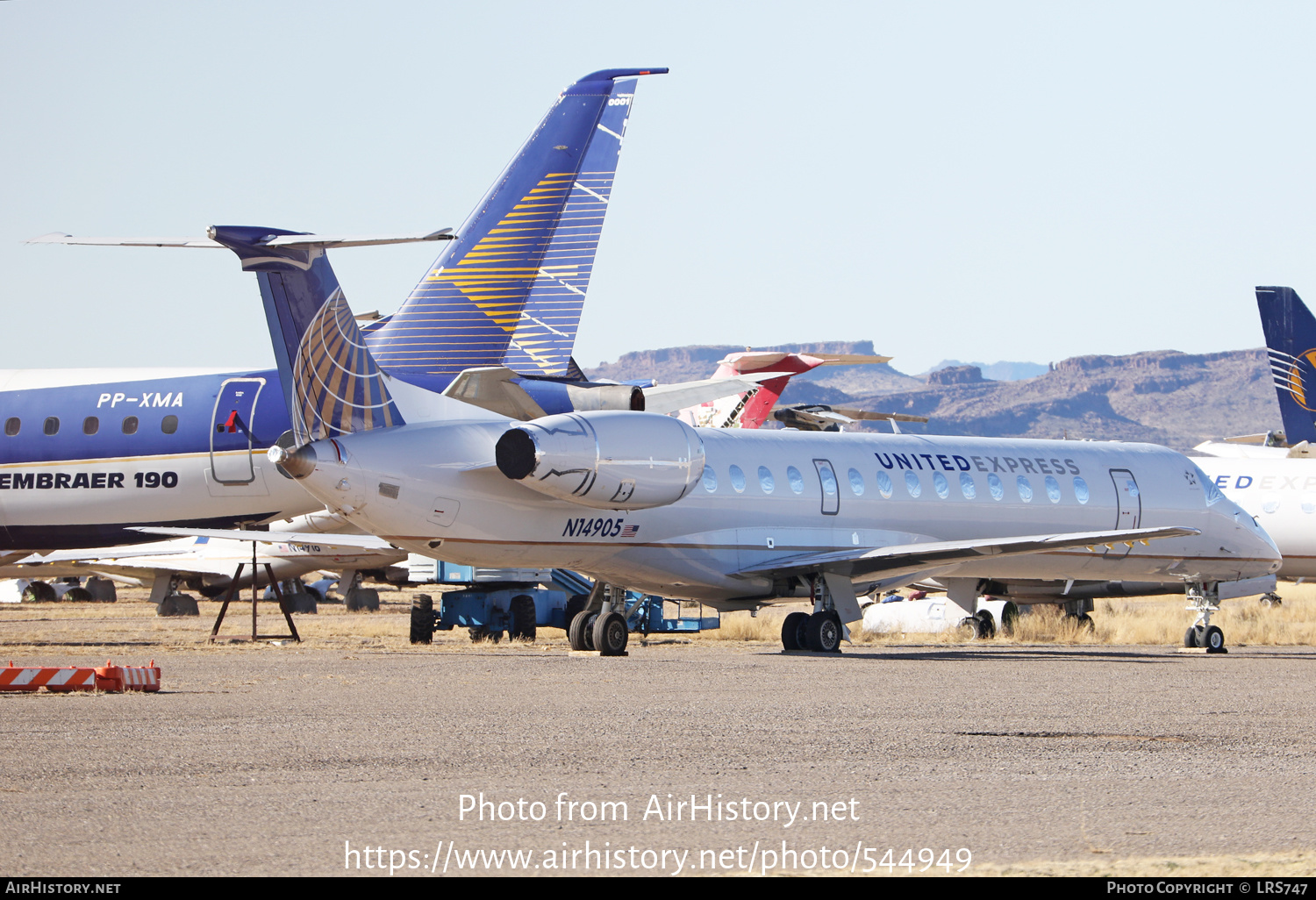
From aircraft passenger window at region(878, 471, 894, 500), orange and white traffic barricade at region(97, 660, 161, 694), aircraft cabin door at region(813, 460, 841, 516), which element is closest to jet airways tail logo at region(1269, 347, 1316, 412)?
aircraft passenger window at region(878, 471, 894, 500)

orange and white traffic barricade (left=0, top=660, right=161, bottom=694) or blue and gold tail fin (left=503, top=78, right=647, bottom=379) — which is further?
blue and gold tail fin (left=503, top=78, right=647, bottom=379)

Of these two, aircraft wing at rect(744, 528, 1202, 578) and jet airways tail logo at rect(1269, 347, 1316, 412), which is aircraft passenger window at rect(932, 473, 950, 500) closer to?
aircraft wing at rect(744, 528, 1202, 578)

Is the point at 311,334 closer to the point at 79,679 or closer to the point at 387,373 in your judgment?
the point at 387,373

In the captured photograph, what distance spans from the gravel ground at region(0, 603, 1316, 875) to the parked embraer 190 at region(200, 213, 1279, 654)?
7.48 feet

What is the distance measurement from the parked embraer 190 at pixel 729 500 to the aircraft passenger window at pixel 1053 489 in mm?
32

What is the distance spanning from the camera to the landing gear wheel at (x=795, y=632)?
2205 centimetres

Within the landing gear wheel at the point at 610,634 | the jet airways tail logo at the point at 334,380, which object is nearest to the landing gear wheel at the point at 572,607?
the landing gear wheel at the point at 610,634

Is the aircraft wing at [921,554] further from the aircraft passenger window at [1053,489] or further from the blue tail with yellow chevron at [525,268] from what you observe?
the blue tail with yellow chevron at [525,268]

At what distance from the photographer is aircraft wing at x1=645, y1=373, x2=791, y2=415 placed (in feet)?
69.5

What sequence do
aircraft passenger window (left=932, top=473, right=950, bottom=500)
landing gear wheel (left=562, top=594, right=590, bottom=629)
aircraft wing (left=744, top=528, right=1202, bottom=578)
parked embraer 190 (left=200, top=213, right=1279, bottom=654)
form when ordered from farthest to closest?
landing gear wheel (left=562, top=594, right=590, bottom=629)
aircraft passenger window (left=932, top=473, right=950, bottom=500)
aircraft wing (left=744, top=528, right=1202, bottom=578)
parked embraer 190 (left=200, top=213, right=1279, bottom=654)

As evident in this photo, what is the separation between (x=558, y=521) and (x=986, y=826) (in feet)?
42.2

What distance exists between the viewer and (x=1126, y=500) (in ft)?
85.7
